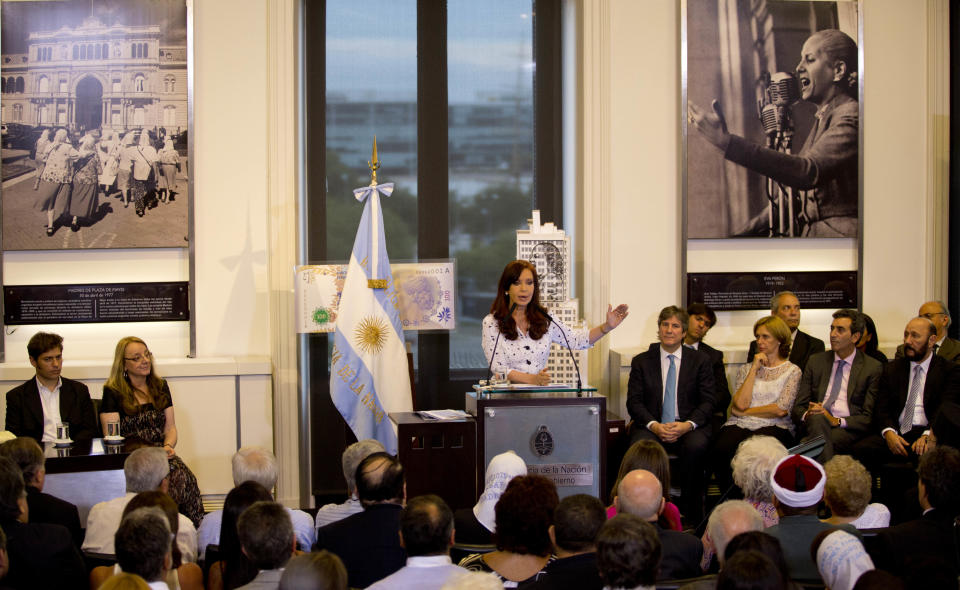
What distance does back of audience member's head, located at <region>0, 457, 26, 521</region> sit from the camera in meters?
3.28

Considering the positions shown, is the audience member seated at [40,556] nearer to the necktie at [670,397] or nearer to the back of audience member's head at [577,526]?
the back of audience member's head at [577,526]

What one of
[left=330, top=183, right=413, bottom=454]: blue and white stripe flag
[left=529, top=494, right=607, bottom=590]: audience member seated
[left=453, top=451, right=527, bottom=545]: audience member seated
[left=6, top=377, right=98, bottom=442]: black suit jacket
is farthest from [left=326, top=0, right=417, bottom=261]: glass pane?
[left=529, top=494, right=607, bottom=590]: audience member seated

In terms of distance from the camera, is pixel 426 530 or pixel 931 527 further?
pixel 931 527

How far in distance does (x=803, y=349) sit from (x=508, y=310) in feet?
7.75

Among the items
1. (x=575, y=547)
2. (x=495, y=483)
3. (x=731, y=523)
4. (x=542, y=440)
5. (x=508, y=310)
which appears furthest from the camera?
(x=508, y=310)

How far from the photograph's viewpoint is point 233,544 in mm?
3197

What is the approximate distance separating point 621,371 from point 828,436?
1.50 meters

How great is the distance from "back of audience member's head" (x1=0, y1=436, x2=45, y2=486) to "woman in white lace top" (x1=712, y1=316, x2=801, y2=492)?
12.5 feet

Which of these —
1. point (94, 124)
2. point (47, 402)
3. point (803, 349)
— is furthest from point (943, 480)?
point (94, 124)

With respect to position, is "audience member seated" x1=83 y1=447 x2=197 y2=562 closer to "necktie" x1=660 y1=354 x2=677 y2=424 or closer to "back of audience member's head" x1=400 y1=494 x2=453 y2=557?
"back of audience member's head" x1=400 y1=494 x2=453 y2=557

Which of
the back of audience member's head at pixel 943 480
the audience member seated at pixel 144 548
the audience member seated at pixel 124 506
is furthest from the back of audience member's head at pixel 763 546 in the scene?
the audience member seated at pixel 124 506

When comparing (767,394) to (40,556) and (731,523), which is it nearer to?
(731,523)

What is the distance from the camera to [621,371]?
675 cm

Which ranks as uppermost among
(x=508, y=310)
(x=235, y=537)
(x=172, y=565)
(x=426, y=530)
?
(x=508, y=310)
